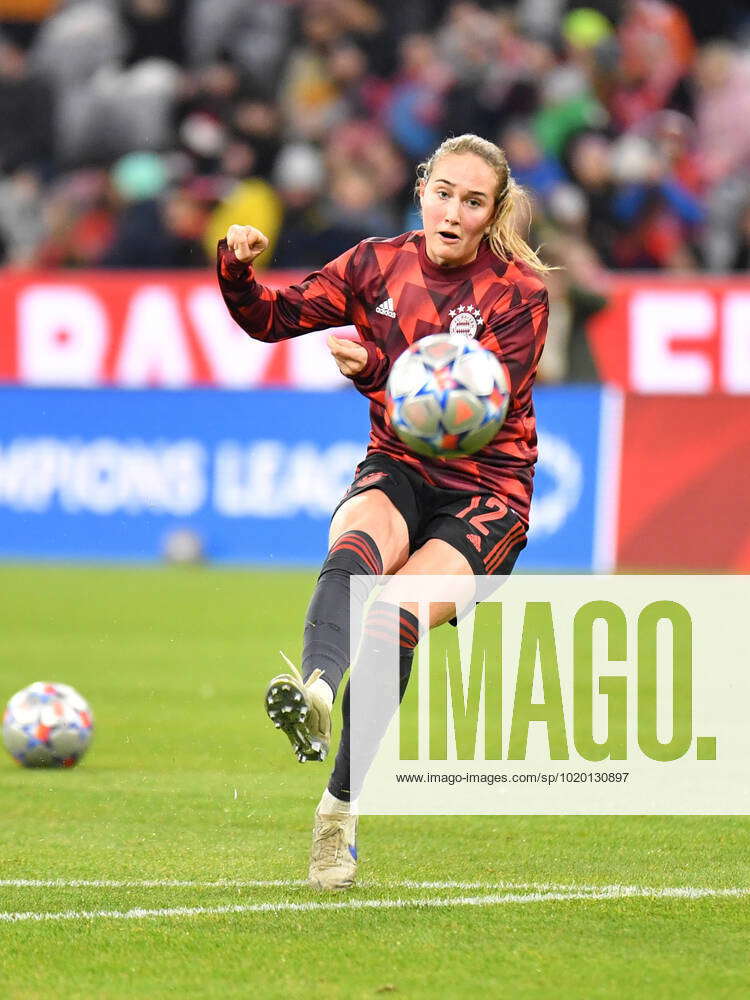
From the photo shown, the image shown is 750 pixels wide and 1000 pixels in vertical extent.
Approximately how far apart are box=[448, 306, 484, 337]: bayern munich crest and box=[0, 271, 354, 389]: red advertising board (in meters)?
11.1

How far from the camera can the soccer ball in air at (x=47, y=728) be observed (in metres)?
8.00

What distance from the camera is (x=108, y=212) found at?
19.0 meters

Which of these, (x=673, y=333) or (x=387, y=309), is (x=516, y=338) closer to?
(x=387, y=309)

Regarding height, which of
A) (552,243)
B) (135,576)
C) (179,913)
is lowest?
(179,913)

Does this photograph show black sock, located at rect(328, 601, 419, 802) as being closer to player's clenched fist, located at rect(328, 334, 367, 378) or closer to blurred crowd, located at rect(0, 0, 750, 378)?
player's clenched fist, located at rect(328, 334, 367, 378)

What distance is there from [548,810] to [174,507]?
29.0ft

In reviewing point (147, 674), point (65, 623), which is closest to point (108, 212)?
point (65, 623)

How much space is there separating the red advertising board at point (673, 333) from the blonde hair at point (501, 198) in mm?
11273

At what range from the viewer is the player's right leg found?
5250 mm

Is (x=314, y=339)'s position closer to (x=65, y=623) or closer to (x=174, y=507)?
(x=174, y=507)

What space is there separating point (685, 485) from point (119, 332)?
5453 millimetres

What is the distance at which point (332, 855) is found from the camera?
18.9 feet

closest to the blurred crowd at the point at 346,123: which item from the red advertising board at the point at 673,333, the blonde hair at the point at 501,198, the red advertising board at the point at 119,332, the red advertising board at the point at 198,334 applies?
the red advertising board at the point at 673,333

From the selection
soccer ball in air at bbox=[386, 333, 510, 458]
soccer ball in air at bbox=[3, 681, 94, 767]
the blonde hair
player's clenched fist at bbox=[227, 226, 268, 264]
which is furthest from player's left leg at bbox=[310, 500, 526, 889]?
soccer ball in air at bbox=[3, 681, 94, 767]
